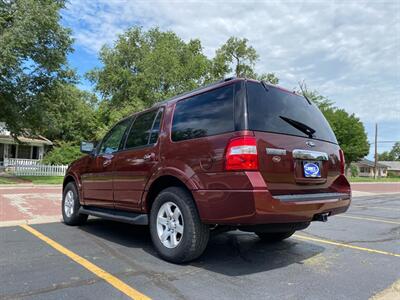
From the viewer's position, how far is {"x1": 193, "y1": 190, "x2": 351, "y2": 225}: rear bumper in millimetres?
4043

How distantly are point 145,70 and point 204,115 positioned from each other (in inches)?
1226

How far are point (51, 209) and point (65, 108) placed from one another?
16536 mm

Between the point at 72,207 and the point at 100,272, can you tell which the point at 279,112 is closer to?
the point at 100,272

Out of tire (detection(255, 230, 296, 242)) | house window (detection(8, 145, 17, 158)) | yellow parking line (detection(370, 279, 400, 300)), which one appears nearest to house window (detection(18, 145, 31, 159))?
house window (detection(8, 145, 17, 158))

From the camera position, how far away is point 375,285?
14.0ft

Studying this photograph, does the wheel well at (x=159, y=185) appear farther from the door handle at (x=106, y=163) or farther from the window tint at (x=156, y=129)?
the door handle at (x=106, y=163)

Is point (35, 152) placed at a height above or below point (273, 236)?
above

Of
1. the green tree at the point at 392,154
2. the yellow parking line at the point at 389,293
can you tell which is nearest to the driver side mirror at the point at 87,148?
the yellow parking line at the point at 389,293

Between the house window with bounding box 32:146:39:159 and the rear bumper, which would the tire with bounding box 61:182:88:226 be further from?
the house window with bounding box 32:146:39:159

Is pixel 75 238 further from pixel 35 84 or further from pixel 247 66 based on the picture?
pixel 247 66

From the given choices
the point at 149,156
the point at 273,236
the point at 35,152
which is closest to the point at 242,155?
the point at 149,156

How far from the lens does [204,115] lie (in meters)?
4.81

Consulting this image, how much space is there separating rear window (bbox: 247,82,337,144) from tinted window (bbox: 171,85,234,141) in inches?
10.2

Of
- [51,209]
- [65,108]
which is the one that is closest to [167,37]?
[65,108]
